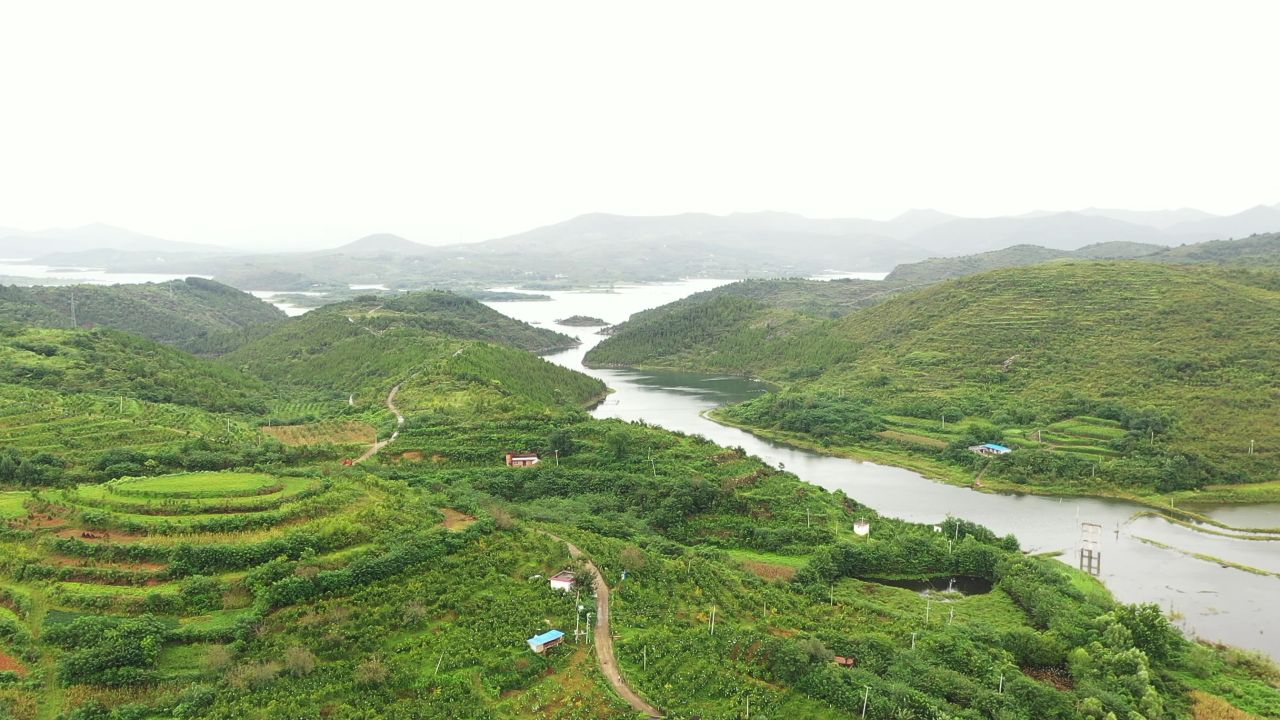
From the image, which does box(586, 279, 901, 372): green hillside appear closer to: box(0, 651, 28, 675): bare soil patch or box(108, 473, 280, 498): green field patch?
box(108, 473, 280, 498): green field patch

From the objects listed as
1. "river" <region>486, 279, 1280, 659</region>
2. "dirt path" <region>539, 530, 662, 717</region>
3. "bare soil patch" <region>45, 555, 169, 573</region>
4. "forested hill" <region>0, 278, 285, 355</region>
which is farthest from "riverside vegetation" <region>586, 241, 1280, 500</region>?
"forested hill" <region>0, 278, 285, 355</region>

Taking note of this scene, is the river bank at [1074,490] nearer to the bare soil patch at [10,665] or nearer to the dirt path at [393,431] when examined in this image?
the dirt path at [393,431]

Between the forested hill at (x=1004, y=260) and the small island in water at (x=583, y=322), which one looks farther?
the forested hill at (x=1004, y=260)

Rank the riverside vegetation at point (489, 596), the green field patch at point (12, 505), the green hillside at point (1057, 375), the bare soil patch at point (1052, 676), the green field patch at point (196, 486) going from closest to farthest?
the riverside vegetation at point (489, 596), the bare soil patch at point (1052, 676), the green field patch at point (12, 505), the green field patch at point (196, 486), the green hillside at point (1057, 375)

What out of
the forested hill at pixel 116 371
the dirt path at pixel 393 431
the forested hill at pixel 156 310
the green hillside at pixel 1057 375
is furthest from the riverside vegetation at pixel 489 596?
the forested hill at pixel 156 310

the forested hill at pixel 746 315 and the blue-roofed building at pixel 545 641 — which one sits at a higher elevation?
the forested hill at pixel 746 315

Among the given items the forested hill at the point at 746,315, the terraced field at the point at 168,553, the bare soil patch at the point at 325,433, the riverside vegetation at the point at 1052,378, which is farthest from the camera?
the forested hill at the point at 746,315

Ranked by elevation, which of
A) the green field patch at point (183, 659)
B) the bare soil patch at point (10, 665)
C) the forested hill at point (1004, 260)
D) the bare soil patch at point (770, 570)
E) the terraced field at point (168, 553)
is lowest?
the bare soil patch at point (770, 570)
